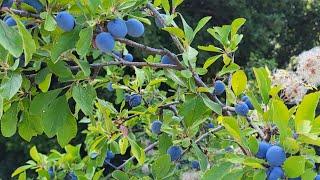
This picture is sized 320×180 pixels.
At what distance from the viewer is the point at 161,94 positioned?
1.54 metres

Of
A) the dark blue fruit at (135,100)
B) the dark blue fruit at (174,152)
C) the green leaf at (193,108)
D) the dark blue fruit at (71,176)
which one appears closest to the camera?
the green leaf at (193,108)

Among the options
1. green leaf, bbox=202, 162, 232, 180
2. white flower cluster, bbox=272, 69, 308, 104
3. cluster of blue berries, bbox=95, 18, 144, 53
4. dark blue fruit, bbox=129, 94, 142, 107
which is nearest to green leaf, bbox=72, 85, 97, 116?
cluster of blue berries, bbox=95, 18, 144, 53

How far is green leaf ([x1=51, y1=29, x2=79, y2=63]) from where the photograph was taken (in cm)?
88

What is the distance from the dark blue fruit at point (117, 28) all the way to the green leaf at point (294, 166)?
0.94 ft

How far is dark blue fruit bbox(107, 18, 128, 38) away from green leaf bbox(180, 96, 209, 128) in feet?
0.72

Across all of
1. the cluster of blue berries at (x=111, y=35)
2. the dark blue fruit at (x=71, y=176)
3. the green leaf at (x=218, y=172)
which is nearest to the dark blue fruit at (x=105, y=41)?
the cluster of blue berries at (x=111, y=35)

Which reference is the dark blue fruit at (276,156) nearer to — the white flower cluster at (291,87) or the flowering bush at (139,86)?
the flowering bush at (139,86)

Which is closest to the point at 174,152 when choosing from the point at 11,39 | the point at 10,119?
the point at 10,119

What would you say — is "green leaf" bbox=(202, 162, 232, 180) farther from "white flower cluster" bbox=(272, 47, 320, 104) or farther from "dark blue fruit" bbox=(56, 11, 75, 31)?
"white flower cluster" bbox=(272, 47, 320, 104)

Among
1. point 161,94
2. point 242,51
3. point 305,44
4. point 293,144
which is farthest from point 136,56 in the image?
point 293,144

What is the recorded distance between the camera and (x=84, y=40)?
86cm

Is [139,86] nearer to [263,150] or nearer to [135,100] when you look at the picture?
[135,100]

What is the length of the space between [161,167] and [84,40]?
1.12ft

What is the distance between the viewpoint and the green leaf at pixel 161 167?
43.3 inches
